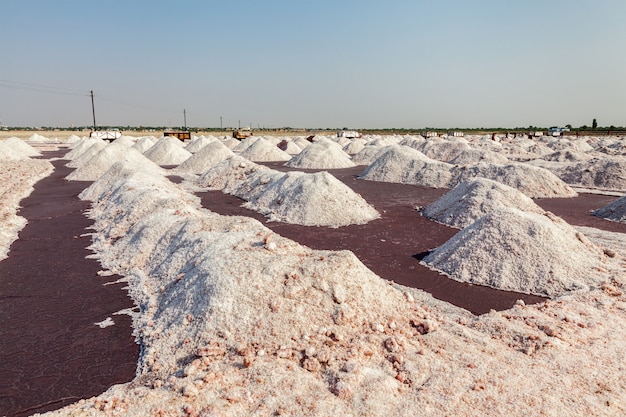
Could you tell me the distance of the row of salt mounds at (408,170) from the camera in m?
24.3

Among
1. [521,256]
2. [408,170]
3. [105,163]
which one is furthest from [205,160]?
[521,256]

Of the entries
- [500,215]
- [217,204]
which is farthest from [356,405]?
[217,204]

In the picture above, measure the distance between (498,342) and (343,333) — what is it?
93.6 inches

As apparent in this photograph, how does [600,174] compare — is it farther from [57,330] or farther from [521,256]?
[57,330]

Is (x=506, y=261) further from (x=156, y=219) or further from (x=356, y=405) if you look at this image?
(x=156, y=219)

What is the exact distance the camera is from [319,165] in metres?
33.2

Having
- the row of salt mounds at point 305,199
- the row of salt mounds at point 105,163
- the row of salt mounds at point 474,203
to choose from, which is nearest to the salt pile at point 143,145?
the row of salt mounds at point 105,163

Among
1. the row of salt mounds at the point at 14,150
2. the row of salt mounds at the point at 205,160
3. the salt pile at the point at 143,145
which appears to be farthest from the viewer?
the salt pile at the point at 143,145

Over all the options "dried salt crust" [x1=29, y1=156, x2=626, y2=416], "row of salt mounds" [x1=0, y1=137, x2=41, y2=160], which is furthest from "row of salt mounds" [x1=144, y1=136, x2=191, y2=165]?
"dried salt crust" [x1=29, y1=156, x2=626, y2=416]

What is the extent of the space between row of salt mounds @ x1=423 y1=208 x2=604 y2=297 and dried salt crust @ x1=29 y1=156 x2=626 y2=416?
2.12 ft

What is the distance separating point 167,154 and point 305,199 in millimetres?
23869

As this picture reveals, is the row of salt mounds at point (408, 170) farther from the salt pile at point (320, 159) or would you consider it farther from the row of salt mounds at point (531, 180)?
the salt pile at point (320, 159)

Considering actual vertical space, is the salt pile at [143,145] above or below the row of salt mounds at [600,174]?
above

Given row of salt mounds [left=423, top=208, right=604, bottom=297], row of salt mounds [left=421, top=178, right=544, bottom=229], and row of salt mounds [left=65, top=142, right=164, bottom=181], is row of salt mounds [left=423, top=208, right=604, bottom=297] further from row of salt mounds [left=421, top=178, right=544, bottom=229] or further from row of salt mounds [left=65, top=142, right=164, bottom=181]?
row of salt mounds [left=65, top=142, right=164, bottom=181]
